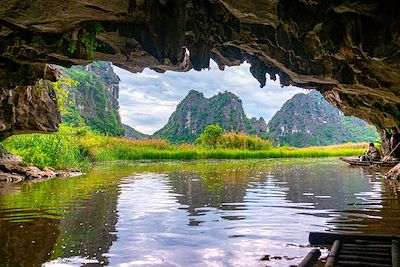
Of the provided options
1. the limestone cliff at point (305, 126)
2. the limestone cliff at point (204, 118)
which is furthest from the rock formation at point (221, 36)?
the limestone cliff at point (305, 126)

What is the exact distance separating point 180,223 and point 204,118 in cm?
8647

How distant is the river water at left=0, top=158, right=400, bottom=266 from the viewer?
4.44 m

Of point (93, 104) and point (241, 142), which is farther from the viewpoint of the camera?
point (93, 104)

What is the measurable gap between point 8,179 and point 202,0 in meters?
10.3

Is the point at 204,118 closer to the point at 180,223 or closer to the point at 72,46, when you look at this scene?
the point at 72,46

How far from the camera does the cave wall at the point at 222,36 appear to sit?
561 centimetres

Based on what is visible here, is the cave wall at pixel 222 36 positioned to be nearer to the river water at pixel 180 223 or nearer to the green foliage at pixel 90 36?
the green foliage at pixel 90 36

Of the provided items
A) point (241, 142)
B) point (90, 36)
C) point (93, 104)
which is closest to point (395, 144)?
point (90, 36)

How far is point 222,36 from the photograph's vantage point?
26.4 feet

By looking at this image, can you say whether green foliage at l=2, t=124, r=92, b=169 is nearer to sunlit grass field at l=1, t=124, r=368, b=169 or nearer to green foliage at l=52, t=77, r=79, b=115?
sunlit grass field at l=1, t=124, r=368, b=169

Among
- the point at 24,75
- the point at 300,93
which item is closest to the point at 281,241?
the point at 24,75

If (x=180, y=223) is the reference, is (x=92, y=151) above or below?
above

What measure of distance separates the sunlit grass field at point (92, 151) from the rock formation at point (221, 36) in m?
7.97

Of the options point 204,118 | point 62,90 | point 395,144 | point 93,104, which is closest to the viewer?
point 395,144
